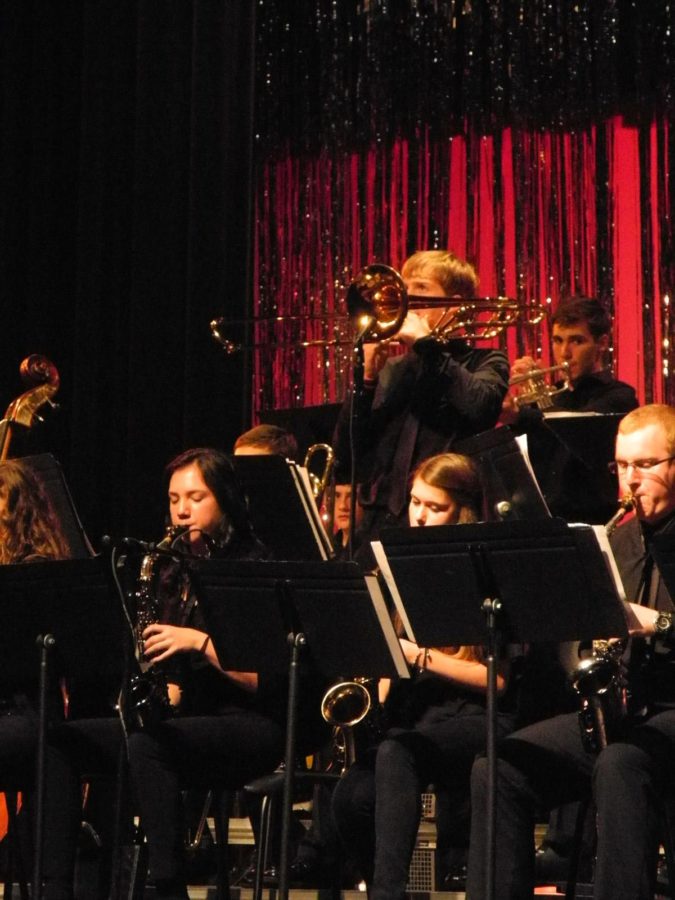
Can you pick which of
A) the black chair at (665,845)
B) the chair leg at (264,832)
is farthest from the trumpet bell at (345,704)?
the black chair at (665,845)

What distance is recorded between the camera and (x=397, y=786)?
352cm

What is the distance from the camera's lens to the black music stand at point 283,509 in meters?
4.15

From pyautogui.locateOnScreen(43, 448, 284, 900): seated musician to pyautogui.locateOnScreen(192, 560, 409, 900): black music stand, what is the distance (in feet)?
0.86

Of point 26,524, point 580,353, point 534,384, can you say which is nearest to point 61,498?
point 26,524

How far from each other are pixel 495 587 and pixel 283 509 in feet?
3.60

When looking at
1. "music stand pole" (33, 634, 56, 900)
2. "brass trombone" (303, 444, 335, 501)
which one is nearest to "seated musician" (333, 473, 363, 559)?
"brass trombone" (303, 444, 335, 501)

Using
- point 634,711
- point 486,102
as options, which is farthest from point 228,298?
point 634,711

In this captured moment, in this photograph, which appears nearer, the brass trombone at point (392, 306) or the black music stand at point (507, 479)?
the black music stand at point (507, 479)

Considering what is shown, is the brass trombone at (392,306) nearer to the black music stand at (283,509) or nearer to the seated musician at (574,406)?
the seated musician at (574,406)

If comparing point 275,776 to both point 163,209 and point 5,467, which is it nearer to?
point 5,467

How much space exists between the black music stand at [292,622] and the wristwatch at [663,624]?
1.98ft

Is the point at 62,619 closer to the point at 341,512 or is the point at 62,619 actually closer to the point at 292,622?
the point at 292,622

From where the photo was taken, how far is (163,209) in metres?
6.27

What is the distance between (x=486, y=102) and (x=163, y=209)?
5.05 ft
